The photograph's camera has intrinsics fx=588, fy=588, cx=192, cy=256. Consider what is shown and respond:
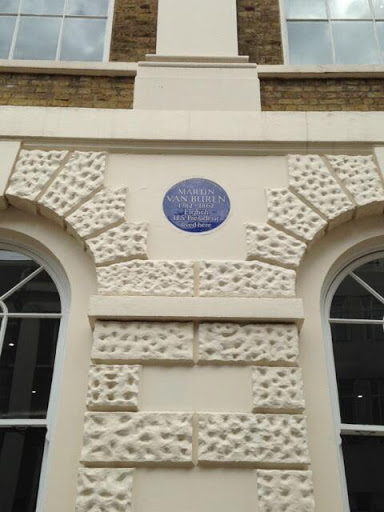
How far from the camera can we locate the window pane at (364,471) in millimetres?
4441

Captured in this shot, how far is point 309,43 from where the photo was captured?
6.90 meters

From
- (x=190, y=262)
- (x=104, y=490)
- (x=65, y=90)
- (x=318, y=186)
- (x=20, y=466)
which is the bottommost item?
(x=104, y=490)

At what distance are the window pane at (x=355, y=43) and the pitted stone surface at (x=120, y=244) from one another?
10.9ft

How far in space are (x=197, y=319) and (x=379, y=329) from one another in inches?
65.0

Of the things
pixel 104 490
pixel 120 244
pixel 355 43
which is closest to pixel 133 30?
pixel 355 43

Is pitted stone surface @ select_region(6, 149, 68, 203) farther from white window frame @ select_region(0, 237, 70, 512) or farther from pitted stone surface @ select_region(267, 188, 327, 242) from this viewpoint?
pitted stone surface @ select_region(267, 188, 327, 242)

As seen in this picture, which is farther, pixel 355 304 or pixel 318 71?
pixel 318 71

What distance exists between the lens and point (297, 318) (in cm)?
473

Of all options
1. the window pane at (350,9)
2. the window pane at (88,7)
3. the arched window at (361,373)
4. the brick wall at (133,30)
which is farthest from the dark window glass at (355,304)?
the window pane at (88,7)

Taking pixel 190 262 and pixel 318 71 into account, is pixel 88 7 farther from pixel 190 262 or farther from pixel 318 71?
pixel 190 262

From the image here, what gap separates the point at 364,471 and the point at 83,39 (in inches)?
214

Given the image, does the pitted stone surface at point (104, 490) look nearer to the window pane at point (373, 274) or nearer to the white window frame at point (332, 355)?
the white window frame at point (332, 355)

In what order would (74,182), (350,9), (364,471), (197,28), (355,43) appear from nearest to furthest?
(364,471) < (74,182) < (197,28) < (355,43) < (350,9)

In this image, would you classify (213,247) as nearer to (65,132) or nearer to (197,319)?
(197,319)
